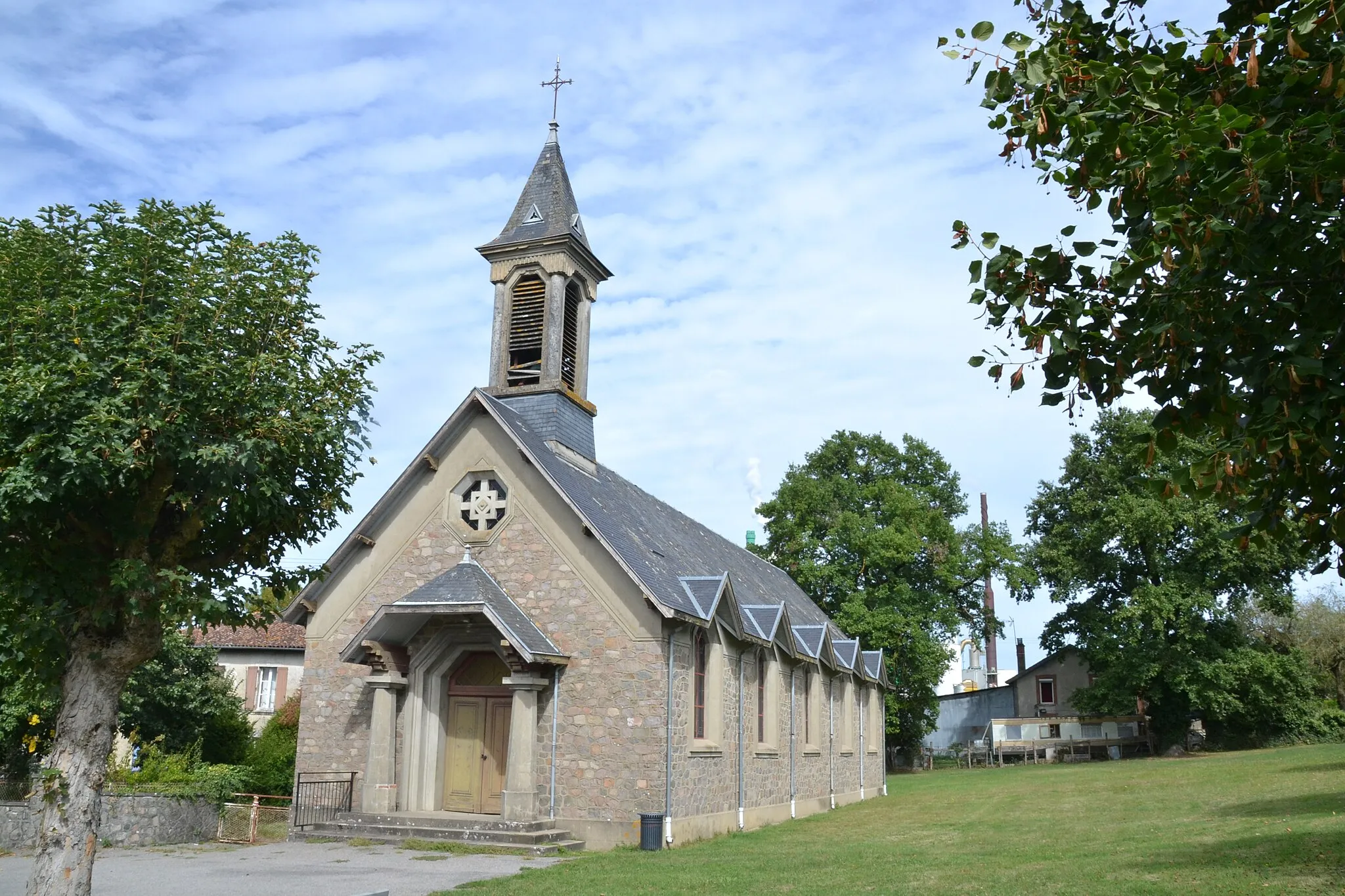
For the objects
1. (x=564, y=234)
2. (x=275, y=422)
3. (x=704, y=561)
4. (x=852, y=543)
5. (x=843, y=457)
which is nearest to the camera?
(x=275, y=422)

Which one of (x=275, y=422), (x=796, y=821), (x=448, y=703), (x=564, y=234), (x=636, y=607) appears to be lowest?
(x=796, y=821)

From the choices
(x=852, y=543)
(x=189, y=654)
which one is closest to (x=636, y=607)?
(x=189, y=654)

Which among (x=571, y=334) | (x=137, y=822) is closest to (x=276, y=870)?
(x=137, y=822)

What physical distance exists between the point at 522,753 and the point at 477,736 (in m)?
2.04

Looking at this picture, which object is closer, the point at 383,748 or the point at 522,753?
the point at 522,753

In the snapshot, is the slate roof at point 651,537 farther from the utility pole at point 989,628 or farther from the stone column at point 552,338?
the utility pole at point 989,628

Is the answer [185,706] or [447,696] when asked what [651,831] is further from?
[185,706]

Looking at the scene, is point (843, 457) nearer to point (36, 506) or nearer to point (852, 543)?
point (852, 543)

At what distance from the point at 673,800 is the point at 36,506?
38.9 feet

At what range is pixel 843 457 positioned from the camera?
4838 cm

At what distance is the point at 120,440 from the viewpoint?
10.1 m

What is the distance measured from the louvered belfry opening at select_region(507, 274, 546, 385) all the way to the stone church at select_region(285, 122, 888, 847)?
5 centimetres

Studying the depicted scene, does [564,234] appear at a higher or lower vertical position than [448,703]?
higher

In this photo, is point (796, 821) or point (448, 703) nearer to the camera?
point (448, 703)
